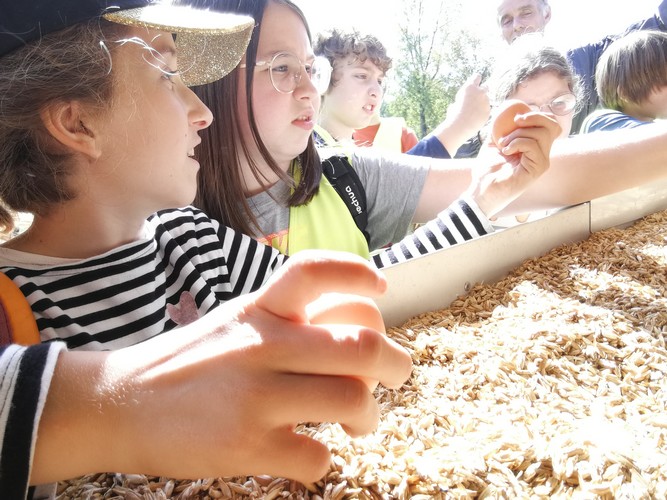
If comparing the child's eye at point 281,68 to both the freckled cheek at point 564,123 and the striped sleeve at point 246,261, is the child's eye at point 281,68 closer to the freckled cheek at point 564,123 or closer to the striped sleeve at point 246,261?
the striped sleeve at point 246,261

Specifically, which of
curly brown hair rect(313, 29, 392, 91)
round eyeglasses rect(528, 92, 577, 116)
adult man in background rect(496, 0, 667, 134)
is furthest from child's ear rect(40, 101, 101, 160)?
adult man in background rect(496, 0, 667, 134)

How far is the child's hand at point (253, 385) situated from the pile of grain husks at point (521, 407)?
208 mm

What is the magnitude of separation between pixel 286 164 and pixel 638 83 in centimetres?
165

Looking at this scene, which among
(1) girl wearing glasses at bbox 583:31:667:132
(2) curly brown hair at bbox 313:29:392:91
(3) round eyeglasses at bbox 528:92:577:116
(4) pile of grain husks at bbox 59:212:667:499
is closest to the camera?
(4) pile of grain husks at bbox 59:212:667:499

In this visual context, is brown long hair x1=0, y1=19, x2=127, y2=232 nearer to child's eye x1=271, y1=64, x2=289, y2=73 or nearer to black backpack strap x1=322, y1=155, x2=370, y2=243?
child's eye x1=271, y1=64, x2=289, y2=73

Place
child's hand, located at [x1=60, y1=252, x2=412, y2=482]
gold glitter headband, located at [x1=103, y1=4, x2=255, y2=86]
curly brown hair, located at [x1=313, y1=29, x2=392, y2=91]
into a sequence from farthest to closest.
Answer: curly brown hair, located at [x1=313, y1=29, x2=392, y2=91] → gold glitter headband, located at [x1=103, y1=4, x2=255, y2=86] → child's hand, located at [x1=60, y1=252, x2=412, y2=482]

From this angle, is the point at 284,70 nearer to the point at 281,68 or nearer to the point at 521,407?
the point at 281,68

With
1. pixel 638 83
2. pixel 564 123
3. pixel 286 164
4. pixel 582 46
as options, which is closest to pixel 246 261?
pixel 286 164

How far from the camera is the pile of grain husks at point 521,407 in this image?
1.57 feet

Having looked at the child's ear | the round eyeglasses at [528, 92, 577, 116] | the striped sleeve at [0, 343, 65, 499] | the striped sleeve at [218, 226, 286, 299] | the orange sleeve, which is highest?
the child's ear

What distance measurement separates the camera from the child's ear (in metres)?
0.71

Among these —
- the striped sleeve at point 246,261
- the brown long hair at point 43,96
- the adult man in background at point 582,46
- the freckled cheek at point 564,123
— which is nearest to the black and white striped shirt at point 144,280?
the striped sleeve at point 246,261

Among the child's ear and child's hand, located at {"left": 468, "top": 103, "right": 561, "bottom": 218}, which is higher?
the child's ear

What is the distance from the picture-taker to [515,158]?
3.74 ft
